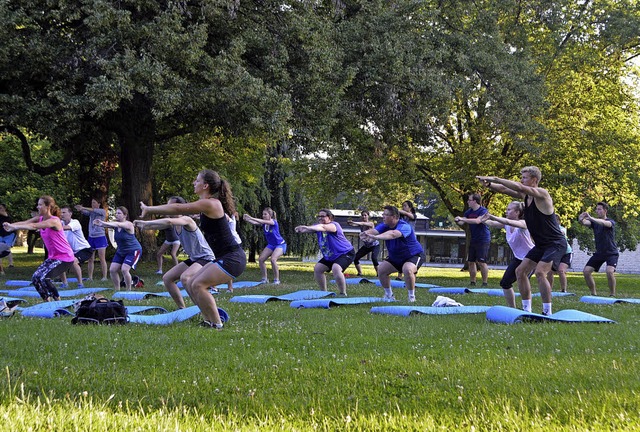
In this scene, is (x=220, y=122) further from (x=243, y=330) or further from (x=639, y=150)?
(x=639, y=150)

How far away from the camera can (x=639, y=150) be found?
25984 millimetres

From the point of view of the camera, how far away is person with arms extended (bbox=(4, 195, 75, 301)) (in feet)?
36.9

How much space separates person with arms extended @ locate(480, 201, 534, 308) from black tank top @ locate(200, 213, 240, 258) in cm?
426

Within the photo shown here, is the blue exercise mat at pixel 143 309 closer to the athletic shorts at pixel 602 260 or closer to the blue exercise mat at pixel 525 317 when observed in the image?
the blue exercise mat at pixel 525 317

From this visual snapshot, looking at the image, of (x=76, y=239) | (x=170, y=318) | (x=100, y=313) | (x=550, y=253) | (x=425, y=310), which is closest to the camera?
(x=100, y=313)

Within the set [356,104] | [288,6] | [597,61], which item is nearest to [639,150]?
[597,61]

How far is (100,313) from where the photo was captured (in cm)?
853

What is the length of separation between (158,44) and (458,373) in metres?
14.1

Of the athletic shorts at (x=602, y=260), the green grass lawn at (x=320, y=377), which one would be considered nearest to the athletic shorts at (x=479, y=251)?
the athletic shorts at (x=602, y=260)

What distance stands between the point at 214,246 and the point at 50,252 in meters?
4.65

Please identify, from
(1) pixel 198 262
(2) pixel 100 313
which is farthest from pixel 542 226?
(2) pixel 100 313

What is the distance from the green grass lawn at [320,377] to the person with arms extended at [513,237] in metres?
1.98

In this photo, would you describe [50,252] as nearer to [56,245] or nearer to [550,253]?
[56,245]

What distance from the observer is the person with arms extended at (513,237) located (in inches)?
408
